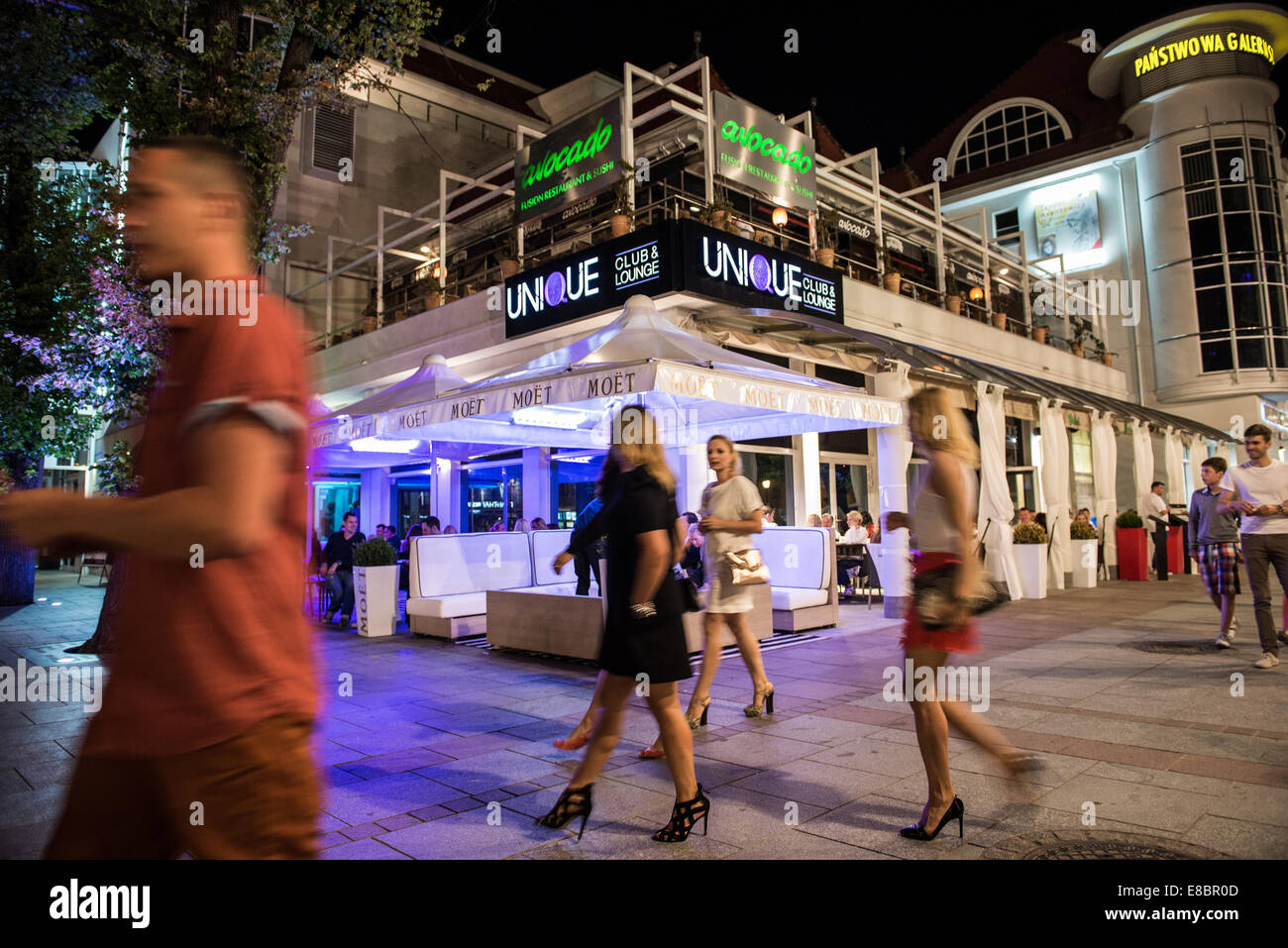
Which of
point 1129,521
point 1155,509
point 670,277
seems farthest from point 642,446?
point 1155,509

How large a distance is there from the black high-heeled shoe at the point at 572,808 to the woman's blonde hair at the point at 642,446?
4.65ft

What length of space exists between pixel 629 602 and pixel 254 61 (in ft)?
27.9

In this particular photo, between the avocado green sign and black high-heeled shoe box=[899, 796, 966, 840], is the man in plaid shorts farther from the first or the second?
the avocado green sign

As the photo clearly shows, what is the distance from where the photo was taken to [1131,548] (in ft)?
49.0

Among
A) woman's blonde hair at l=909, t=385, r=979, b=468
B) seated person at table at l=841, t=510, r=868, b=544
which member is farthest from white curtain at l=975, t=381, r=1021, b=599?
woman's blonde hair at l=909, t=385, r=979, b=468

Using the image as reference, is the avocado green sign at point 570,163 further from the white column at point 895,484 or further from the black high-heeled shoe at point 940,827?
the black high-heeled shoe at point 940,827

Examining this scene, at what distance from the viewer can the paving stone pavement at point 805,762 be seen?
318 centimetres

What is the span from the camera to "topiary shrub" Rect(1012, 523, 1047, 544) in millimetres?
12000

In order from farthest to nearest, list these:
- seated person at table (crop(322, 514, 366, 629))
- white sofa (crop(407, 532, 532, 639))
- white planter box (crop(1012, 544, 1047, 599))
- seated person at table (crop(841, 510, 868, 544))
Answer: seated person at table (crop(841, 510, 868, 544))
white planter box (crop(1012, 544, 1047, 599))
seated person at table (crop(322, 514, 366, 629))
white sofa (crop(407, 532, 532, 639))

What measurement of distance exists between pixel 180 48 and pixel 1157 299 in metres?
27.5

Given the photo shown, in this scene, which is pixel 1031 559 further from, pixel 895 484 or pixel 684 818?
pixel 684 818

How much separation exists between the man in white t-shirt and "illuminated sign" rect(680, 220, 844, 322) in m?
6.27

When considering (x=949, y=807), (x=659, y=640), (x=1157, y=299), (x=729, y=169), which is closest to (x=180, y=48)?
(x=729, y=169)

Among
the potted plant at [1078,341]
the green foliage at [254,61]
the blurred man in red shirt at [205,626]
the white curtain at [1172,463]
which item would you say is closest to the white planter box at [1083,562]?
the white curtain at [1172,463]
